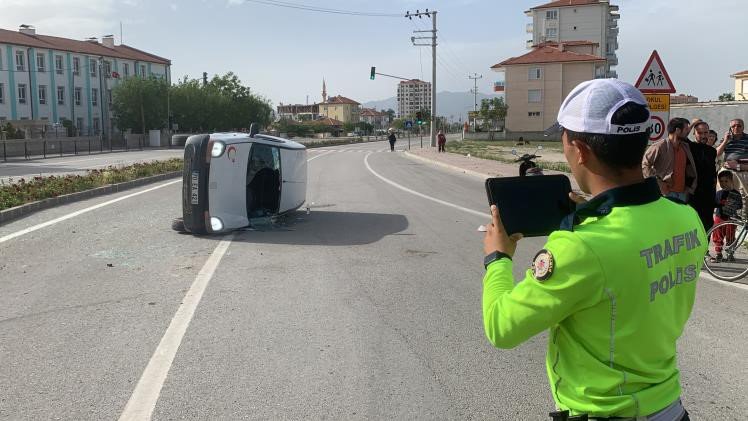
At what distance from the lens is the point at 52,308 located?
20.3 ft

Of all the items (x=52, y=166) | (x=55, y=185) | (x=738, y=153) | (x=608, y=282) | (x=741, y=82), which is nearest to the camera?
(x=608, y=282)

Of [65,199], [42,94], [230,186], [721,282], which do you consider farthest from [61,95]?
[721,282]

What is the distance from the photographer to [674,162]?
7750mm

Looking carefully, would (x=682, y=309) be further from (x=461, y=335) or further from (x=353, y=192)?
(x=353, y=192)

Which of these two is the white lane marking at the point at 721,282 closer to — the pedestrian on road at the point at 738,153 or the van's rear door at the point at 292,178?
the pedestrian on road at the point at 738,153

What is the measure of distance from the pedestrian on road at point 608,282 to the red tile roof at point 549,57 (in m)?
84.0

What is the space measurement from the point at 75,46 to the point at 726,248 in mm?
80802

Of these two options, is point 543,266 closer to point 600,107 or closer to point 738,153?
point 600,107

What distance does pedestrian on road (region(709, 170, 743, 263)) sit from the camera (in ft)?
26.0

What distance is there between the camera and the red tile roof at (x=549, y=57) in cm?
8075

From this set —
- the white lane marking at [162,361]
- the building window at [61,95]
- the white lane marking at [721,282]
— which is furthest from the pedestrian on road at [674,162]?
the building window at [61,95]

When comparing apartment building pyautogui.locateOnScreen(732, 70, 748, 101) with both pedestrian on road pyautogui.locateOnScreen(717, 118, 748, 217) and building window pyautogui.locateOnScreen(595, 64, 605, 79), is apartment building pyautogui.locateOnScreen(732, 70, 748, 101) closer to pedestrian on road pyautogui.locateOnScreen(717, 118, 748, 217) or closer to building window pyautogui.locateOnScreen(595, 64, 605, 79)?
building window pyautogui.locateOnScreen(595, 64, 605, 79)

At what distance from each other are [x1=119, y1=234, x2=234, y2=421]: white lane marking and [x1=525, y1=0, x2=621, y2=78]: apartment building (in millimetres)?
100039

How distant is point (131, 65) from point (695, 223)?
91489mm
